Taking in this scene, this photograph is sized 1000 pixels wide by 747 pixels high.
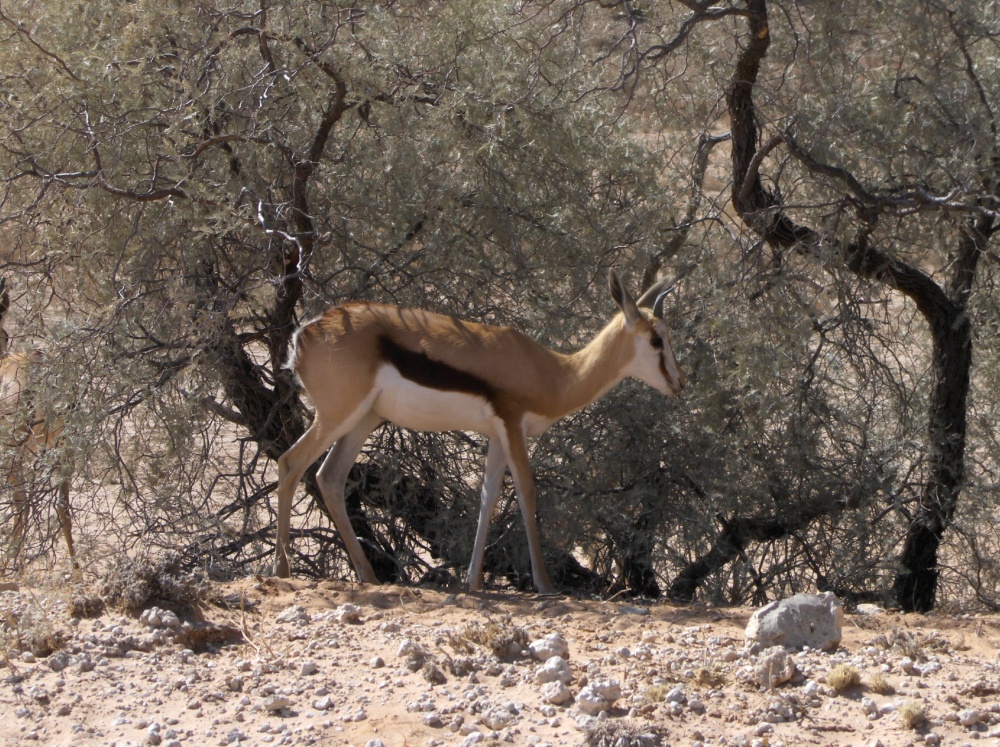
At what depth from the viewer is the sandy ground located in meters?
4.70

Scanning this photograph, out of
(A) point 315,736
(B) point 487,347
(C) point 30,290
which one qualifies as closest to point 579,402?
(B) point 487,347

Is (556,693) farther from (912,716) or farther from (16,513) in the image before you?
(16,513)

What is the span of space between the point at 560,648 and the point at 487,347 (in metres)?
2.50

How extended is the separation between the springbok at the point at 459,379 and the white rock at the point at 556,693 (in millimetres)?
2301

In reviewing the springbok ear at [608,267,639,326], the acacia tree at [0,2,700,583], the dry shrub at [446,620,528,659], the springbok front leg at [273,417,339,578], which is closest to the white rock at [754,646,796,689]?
the dry shrub at [446,620,528,659]

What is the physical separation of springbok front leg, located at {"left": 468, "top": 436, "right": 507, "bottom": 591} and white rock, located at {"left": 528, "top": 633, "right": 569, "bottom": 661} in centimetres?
193

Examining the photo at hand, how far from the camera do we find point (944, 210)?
7.25m

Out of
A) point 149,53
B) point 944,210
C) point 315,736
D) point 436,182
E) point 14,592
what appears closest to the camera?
→ point 315,736

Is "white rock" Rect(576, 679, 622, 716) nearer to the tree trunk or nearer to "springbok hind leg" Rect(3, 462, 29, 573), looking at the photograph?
the tree trunk

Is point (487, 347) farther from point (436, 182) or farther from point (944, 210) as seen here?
point (944, 210)

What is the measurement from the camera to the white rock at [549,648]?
5336 millimetres

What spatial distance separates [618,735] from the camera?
14.9 feet

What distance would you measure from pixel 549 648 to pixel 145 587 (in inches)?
83.3

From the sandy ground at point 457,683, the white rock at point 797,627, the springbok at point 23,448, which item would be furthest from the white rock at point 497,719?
the springbok at point 23,448
